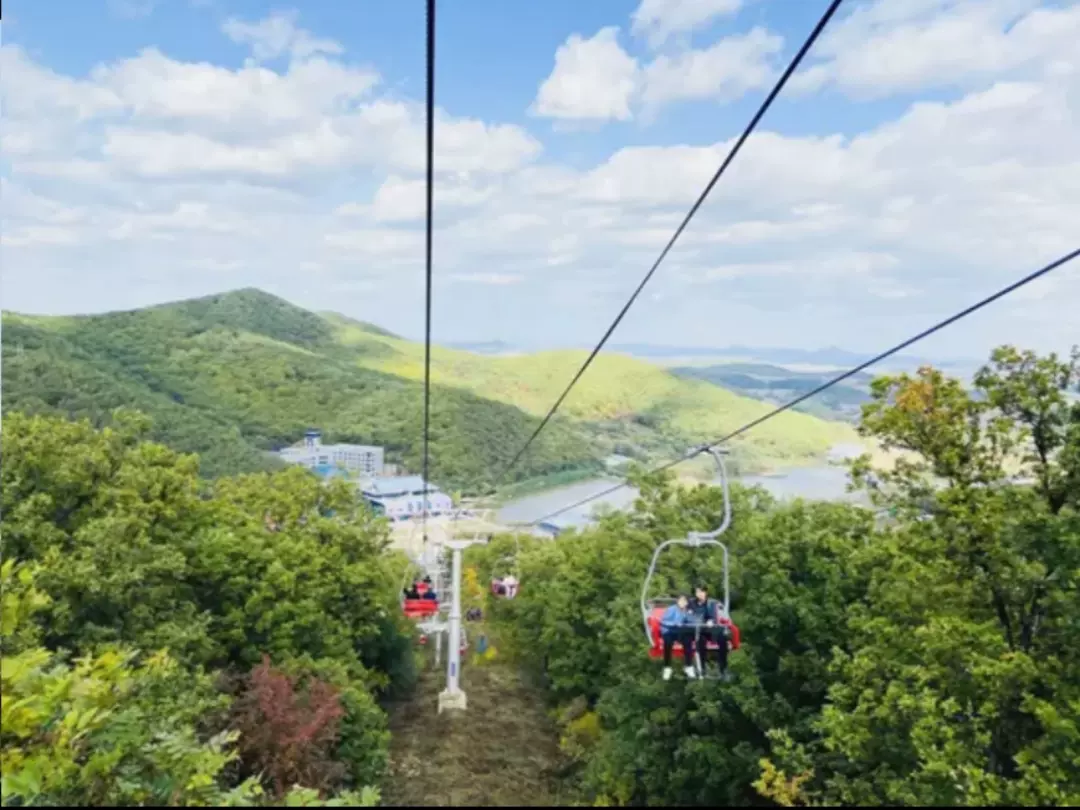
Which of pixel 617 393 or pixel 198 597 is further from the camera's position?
pixel 617 393

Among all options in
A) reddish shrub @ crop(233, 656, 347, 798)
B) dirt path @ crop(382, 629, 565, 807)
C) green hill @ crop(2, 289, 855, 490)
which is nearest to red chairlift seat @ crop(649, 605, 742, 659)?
reddish shrub @ crop(233, 656, 347, 798)

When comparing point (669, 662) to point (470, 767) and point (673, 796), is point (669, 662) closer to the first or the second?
point (673, 796)

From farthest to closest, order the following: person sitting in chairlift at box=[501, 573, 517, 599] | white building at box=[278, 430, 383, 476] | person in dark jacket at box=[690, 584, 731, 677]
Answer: white building at box=[278, 430, 383, 476], person sitting in chairlift at box=[501, 573, 517, 599], person in dark jacket at box=[690, 584, 731, 677]

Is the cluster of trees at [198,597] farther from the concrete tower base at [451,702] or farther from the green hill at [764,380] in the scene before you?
the green hill at [764,380]

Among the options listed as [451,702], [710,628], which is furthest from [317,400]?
[710,628]

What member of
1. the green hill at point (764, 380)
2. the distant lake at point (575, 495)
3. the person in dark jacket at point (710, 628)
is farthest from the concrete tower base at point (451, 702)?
the green hill at point (764, 380)

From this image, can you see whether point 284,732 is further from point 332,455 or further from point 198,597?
point 332,455

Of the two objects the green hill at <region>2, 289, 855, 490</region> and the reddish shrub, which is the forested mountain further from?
the green hill at <region>2, 289, 855, 490</region>

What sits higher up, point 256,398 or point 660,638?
point 256,398
